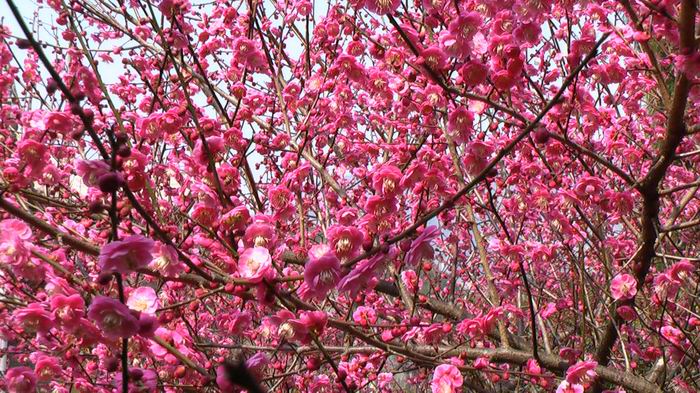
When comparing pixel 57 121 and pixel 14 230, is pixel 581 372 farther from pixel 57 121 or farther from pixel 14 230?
pixel 57 121

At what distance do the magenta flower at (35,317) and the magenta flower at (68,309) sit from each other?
0.25ft

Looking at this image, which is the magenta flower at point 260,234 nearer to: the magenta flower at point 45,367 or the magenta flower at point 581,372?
the magenta flower at point 45,367

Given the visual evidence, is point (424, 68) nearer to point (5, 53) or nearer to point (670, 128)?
point (670, 128)

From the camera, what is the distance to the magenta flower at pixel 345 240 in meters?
2.14

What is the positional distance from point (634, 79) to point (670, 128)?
122cm

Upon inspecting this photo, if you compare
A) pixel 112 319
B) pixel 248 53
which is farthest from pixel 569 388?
pixel 248 53

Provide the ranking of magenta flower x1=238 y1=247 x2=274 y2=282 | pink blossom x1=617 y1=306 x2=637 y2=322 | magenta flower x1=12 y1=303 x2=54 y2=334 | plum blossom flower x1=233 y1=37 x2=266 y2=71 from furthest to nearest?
plum blossom flower x1=233 y1=37 x2=266 y2=71, pink blossom x1=617 y1=306 x2=637 y2=322, magenta flower x1=12 y1=303 x2=54 y2=334, magenta flower x1=238 y1=247 x2=274 y2=282

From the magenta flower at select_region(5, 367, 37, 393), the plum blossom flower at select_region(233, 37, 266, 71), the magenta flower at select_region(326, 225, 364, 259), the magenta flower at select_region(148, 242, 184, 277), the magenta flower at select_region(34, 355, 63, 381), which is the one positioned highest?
the plum blossom flower at select_region(233, 37, 266, 71)

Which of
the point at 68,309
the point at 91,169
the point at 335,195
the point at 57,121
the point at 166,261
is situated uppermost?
the point at 335,195

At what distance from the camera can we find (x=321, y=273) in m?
1.95

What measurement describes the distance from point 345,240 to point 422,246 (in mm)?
325

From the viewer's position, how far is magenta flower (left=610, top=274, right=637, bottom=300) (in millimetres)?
3250

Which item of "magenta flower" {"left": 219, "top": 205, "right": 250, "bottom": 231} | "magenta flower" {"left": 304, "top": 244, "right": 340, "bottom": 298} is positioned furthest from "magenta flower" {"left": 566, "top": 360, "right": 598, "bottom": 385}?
"magenta flower" {"left": 219, "top": 205, "right": 250, "bottom": 231}

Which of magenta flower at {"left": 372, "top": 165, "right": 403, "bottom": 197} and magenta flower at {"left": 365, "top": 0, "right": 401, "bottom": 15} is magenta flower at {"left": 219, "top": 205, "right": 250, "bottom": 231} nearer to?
magenta flower at {"left": 372, "top": 165, "right": 403, "bottom": 197}
